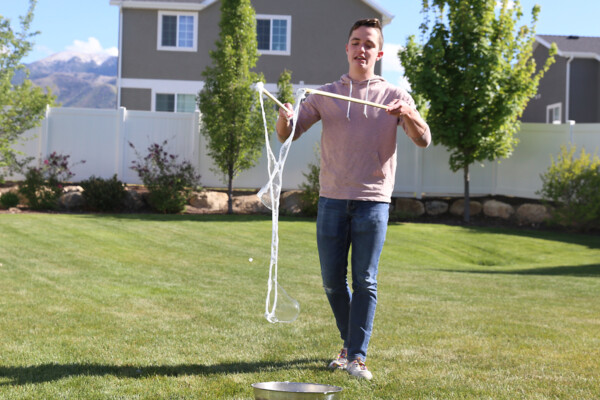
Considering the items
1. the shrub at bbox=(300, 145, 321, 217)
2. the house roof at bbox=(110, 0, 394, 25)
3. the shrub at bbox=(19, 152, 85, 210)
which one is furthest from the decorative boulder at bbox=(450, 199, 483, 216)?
the house roof at bbox=(110, 0, 394, 25)

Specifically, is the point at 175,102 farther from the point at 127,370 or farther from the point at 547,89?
the point at 127,370

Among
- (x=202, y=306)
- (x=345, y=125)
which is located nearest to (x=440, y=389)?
(x=345, y=125)

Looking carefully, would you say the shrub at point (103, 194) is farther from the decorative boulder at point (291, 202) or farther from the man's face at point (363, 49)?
the man's face at point (363, 49)

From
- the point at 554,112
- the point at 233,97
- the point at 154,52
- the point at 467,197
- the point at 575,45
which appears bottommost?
the point at 467,197

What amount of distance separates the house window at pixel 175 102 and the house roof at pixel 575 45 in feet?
47.0

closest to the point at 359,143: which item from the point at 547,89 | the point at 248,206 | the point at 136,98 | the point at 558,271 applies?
the point at 558,271

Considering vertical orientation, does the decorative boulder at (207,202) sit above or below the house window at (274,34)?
below

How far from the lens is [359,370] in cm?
415

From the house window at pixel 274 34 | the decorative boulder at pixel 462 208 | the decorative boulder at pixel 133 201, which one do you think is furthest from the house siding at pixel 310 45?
the decorative boulder at pixel 133 201

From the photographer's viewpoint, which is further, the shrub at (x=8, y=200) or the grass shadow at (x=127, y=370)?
the shrub at (x=8, y=200)

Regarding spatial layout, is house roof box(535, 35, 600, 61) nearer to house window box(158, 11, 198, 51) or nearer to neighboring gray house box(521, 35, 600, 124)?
neighboring gray house box(521, 35, 600, 124)

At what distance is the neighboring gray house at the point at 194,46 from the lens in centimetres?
2325

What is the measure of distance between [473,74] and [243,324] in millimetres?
11730

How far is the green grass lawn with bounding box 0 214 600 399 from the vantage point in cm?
406
